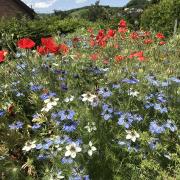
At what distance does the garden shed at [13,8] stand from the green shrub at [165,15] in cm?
1644

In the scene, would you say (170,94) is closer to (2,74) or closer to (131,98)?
(131,98)

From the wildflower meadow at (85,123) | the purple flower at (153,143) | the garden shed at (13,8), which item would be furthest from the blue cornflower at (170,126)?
the garden shed at (13,8)

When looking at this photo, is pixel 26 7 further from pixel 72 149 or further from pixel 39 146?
pixel 72 149

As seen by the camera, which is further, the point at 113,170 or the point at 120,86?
the point at 120,86

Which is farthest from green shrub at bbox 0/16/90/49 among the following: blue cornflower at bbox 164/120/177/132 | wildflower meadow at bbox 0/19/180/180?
blue cornflower at bbox 164/120/177/132

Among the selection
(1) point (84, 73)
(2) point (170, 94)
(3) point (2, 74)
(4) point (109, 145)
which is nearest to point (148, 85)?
(2) point (170, 94)

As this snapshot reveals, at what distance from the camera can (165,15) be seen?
1343 cm

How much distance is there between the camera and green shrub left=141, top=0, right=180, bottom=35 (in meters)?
13.0

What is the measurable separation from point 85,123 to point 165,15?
389 inches

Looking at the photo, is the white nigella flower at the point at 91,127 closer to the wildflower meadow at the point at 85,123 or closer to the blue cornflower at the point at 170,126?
the wildflower meadow at the point at 85,123

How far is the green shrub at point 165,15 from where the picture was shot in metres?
13.0

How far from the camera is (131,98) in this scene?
482 centimetres

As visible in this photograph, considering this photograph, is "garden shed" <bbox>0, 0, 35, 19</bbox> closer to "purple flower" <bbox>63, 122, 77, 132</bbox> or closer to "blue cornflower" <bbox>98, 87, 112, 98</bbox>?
"blue cornflower" <bbox>98, 87, 112, 98</bbox>

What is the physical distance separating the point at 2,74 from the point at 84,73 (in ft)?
3.61
